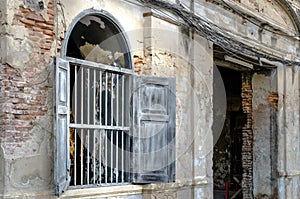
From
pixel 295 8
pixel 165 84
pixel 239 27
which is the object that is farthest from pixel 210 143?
pixel 295 8

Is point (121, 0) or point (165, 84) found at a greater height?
point (121, 0)

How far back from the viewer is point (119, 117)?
230 inches

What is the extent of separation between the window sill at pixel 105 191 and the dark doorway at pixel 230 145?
681 cm

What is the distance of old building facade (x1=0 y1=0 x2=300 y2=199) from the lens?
4.54 meters

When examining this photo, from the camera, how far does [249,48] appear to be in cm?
858

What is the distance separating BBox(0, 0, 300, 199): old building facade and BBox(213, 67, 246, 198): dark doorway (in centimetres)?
244

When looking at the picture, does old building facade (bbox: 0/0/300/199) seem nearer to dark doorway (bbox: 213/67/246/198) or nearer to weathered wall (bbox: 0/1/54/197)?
weathered wall (bbox: 0/1/54/197)

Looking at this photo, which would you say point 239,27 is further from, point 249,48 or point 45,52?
point 45,52

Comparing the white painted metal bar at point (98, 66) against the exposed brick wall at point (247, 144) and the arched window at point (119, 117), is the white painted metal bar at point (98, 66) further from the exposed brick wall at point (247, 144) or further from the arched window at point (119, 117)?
the exposed brick wall at point (247, 144)

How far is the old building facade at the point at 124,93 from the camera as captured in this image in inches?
179

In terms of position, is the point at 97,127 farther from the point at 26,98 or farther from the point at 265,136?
the point at 265,136

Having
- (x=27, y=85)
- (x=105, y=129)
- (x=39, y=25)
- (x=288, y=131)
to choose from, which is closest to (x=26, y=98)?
(x=27, y=85)

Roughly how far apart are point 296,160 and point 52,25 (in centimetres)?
756

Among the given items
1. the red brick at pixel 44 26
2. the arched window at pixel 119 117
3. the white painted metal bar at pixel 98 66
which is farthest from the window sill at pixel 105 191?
the red brick at pixel 44 26
